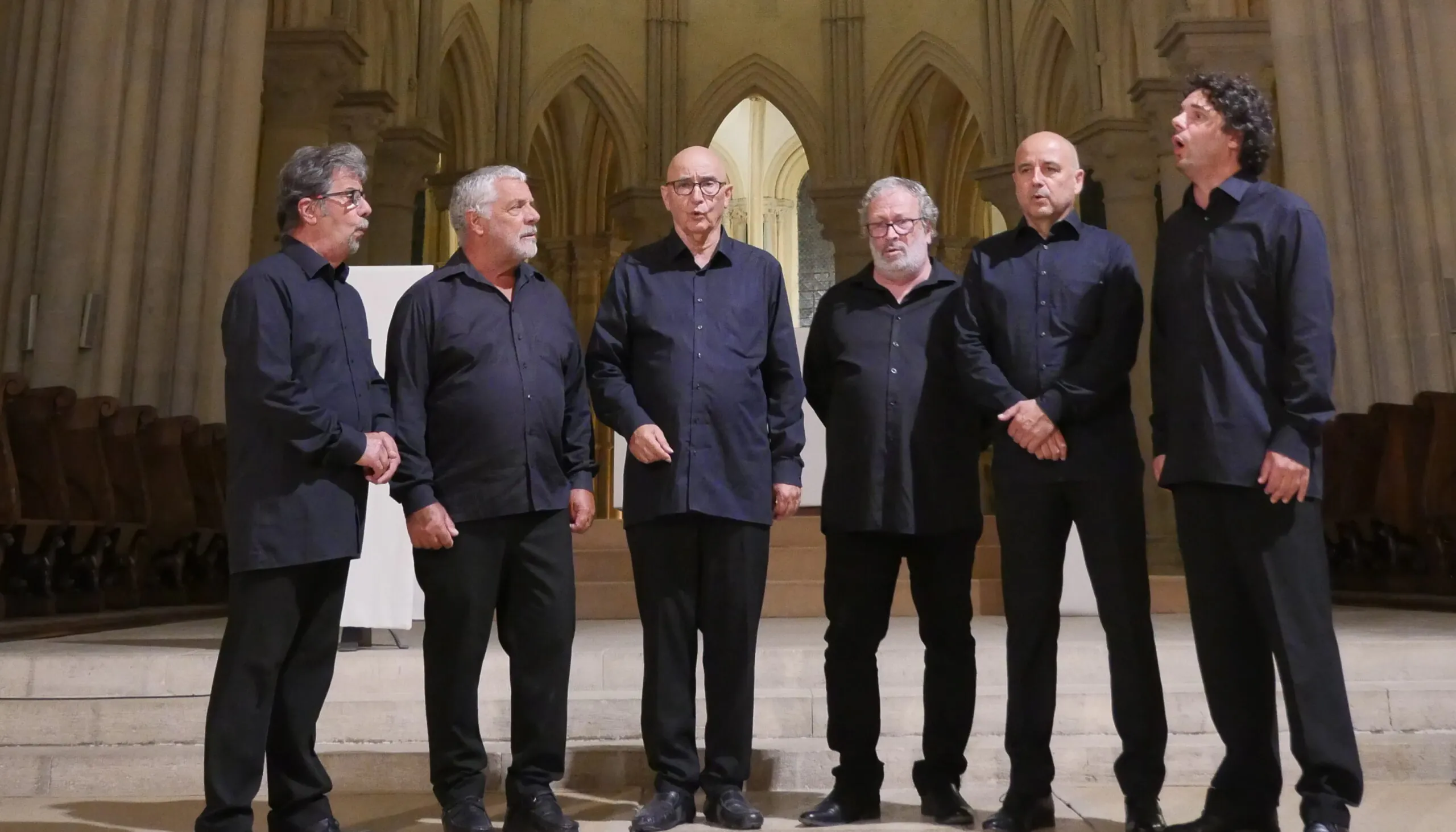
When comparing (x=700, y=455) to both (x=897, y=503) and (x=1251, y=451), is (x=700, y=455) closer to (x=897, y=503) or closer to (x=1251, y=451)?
(x=897, y=503)

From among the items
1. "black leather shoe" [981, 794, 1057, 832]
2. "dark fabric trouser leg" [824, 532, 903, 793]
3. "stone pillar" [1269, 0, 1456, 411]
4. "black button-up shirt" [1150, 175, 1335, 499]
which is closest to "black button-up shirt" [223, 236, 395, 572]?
"dark fabric trouser leg" [824, 532, 903, 793]

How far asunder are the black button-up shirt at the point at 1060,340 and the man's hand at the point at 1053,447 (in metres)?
0.02

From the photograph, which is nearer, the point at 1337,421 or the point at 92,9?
the point at 1337,421

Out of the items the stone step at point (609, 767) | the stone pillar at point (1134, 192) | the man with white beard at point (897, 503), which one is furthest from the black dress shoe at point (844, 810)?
the stone pillar at point (1134, 192)

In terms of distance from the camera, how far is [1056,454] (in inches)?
112

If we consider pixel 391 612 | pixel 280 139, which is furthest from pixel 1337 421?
pixel 280 139

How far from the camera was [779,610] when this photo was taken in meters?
6.57

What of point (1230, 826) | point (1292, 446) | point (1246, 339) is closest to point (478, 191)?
point (1246, 339)

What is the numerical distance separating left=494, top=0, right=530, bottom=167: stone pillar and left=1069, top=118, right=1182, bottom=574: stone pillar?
7.00m

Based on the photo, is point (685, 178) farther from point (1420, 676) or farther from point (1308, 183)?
point (1308, 183)

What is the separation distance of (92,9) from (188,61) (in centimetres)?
64

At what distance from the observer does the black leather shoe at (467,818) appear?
2.73 m

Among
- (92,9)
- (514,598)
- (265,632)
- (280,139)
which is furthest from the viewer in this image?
(280,139)

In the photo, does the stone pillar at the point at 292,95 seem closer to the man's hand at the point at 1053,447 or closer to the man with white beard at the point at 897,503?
the man with white beard at the point at 897,503
